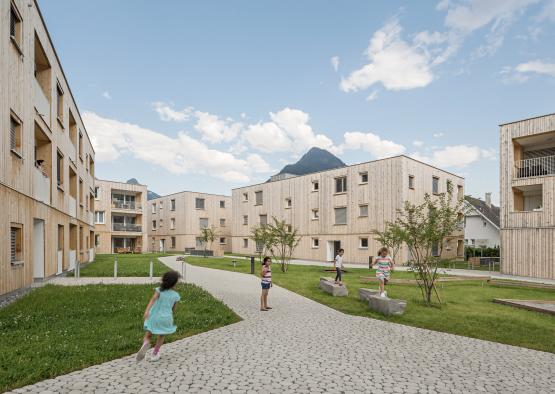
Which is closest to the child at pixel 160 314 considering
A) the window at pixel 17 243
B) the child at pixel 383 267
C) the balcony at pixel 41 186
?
the child at pixel 383 267

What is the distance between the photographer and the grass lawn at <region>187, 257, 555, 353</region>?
7.15m

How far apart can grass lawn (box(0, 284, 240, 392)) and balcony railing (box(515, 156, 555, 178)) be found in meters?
20.9

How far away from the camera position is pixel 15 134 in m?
11.6

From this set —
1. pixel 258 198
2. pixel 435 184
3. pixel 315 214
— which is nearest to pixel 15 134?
pixel 315 214

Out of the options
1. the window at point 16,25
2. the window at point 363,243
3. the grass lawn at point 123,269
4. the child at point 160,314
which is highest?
the window at point 16,25

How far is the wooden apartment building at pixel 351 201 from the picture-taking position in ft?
90.4

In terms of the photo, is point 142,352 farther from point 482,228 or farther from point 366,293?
point 482,228

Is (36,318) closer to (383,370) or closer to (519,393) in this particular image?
(383,370)

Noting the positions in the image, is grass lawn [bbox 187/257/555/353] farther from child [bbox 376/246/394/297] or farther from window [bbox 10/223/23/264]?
window [bbox 10/223/23/264]

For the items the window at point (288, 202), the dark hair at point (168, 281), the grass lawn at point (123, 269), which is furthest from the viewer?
the window at point (288, 202)

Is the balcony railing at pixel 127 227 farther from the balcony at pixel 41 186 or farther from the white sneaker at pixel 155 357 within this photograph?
the white sneaker at pixel 155 357

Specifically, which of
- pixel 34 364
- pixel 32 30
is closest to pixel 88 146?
pixel 32 30

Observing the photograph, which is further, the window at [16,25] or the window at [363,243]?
the window at [363,243]

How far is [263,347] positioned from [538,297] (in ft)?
37.1
